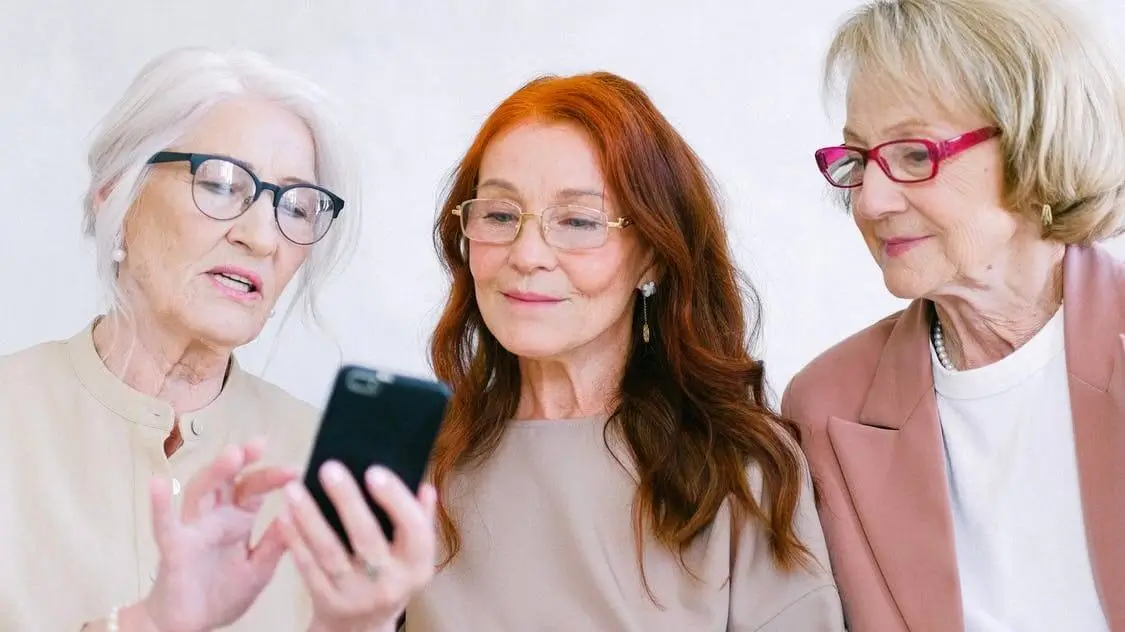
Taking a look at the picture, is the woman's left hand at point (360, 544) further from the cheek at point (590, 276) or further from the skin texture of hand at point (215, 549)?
the cheek at point (590, 276)

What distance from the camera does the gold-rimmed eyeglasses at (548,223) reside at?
77.8 inches

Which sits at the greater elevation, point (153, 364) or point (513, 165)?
point (513, 165)

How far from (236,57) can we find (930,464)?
1471 millimetres

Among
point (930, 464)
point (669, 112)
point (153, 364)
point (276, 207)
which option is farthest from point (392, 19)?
point (930, 464)

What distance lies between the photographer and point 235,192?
80.3 inches

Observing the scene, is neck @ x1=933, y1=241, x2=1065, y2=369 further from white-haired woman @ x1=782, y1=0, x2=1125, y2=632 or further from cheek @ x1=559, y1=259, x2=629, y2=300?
cheek @ x1=559, y1=259, x2=629, y2=300

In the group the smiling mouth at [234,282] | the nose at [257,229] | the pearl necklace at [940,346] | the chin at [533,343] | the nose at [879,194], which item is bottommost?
the pearl necklace at [940,346]

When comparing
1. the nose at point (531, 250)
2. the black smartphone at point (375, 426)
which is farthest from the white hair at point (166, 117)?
the black smartphone at point (375, 426)

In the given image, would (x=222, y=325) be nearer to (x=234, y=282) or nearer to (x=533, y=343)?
(x=234, y=282)

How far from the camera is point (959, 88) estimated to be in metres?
2.01

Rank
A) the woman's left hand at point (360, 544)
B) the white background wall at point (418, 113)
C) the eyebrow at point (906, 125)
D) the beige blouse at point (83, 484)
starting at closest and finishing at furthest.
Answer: the woman's left hand at point (360, 544)
the beige blouse at point (83, 484)
the eyebrow at point (906, 125)
the white background wall at point (418, 113)

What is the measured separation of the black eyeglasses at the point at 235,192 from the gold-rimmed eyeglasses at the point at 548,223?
312mm

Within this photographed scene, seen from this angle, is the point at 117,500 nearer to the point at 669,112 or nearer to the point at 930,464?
the point at 930,464

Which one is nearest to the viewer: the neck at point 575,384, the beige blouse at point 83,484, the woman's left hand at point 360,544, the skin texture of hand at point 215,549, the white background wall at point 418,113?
the woman's left hand at point 360,544
